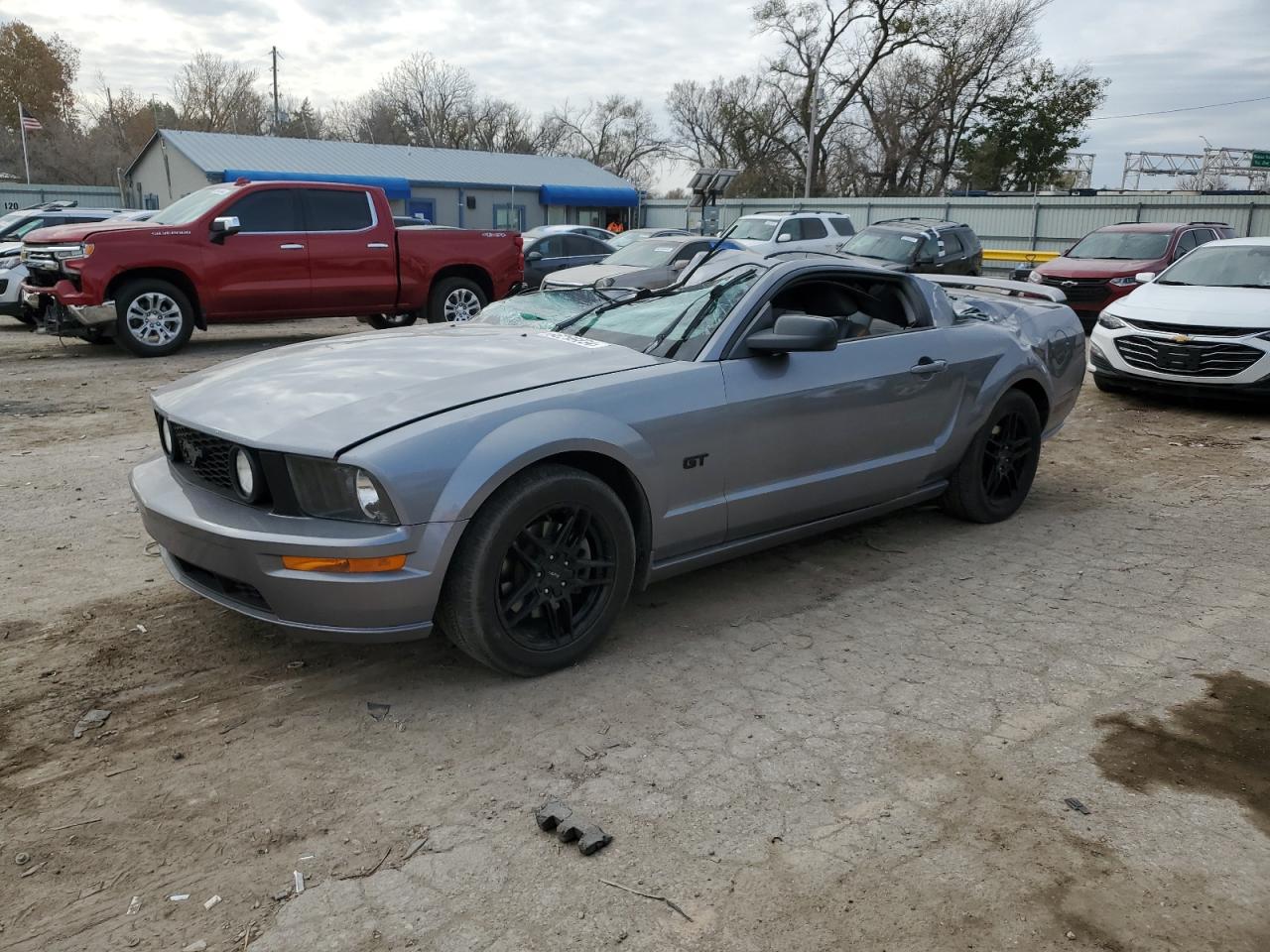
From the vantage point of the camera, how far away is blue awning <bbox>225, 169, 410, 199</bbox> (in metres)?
33.8

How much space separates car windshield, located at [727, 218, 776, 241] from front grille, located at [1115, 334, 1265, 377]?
35.9 feet

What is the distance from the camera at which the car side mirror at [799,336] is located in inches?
157

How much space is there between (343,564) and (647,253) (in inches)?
443

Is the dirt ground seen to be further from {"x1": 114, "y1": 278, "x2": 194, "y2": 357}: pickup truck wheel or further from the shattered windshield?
{"x1": 114, "y1": 278, "x2": 194, "y2": 357}: pickup truck wheel

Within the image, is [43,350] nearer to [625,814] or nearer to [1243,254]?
[625,814]

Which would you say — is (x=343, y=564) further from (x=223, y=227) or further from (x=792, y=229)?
(x=792, y=229)

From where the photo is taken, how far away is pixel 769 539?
4328mm

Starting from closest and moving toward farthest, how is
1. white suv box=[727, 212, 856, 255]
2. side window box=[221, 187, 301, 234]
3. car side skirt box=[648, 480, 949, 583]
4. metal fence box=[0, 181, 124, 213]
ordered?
car side skirt box=[648, 480, 949, 583] → side window box=[221, 187, 301, 234] → white suv box=[727, 212, 856, 255] → metal fence box=[0, 181, 124, 213]

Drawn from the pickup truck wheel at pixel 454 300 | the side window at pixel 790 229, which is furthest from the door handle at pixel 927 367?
the side window at pixel 790 229

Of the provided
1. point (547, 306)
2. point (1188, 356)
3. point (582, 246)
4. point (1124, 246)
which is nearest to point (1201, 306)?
point (1188, 356)

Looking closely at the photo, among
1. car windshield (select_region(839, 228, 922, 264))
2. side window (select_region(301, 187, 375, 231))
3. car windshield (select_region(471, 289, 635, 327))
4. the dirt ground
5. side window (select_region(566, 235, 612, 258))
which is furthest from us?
side window (select_region(566, 235, 612, 258))

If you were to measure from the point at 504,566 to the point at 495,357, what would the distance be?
947 millimetres

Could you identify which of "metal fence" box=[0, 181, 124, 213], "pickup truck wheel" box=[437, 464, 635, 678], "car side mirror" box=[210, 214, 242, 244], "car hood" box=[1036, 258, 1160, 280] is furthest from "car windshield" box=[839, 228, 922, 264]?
"metal fence" box=[0, 181, 124, 213]

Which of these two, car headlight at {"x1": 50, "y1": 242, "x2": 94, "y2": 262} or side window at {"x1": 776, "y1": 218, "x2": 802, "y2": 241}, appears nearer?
car headlight at {"x1": 50, "y1": 242, "x2": 94, "y2": 262}
